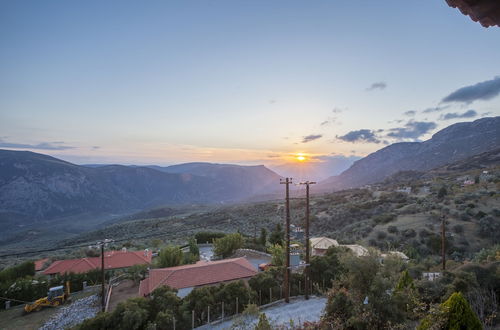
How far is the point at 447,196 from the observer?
42031 millimetres

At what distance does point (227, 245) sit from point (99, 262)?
46.1 ft

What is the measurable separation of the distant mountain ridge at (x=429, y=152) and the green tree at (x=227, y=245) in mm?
106005

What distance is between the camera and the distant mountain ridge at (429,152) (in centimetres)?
12862

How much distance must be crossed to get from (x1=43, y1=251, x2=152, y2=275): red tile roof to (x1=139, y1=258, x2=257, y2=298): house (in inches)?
435

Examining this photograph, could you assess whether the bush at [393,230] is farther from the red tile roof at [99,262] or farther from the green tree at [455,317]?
the red tile roof at [99,262]

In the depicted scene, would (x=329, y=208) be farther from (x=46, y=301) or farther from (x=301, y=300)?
(x=46, y=301)

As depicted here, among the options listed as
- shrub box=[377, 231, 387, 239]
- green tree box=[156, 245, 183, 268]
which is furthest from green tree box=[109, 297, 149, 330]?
shrub box=[377, 231, 387, 239]

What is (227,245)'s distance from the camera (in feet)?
115

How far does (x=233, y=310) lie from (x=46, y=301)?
16.9 metres

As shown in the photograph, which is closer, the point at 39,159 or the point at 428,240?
the point at 428,240

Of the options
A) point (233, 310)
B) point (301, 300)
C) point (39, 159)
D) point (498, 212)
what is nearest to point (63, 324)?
point (233, 310)

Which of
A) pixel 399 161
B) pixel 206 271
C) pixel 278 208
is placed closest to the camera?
pixel 206 271

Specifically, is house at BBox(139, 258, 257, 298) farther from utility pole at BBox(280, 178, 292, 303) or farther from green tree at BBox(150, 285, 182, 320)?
utility pole at BBox(280, 178, 292, 303)

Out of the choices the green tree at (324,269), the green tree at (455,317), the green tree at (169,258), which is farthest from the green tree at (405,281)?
the green tree at (169,258)
